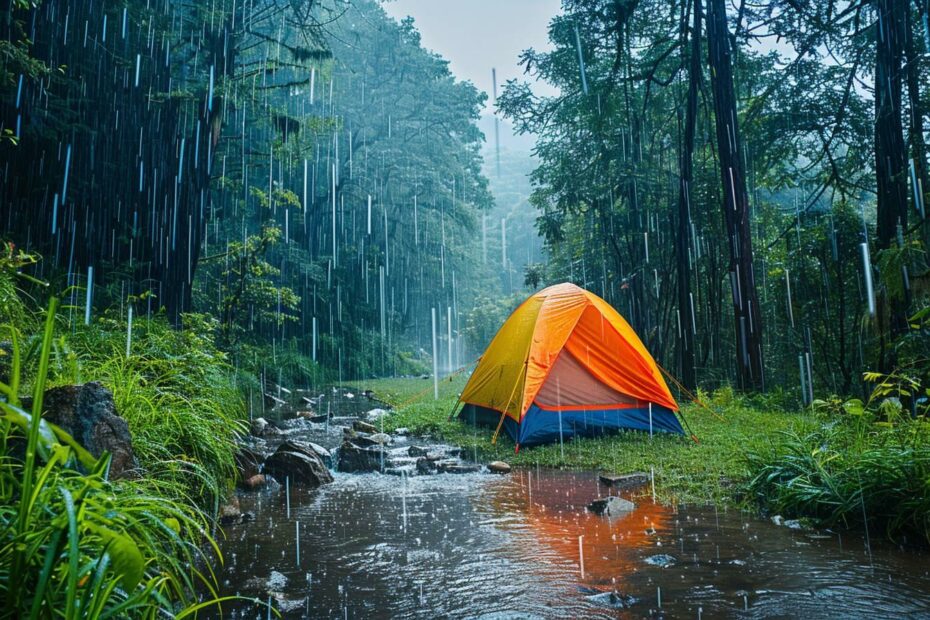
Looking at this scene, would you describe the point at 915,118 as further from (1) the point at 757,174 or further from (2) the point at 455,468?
(2) the point at 455,468

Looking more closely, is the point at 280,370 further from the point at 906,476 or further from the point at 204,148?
the point at 906,476

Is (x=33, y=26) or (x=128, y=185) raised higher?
(x=33, y=26)

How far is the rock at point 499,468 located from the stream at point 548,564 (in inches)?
53.7

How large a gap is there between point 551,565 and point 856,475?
2.39m

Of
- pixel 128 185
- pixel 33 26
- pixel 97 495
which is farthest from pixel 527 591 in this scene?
pixel 128 185

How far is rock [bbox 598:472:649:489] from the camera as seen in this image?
555 cm

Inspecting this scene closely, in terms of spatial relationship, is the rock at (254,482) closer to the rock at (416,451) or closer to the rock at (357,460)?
the rock at (357,460)

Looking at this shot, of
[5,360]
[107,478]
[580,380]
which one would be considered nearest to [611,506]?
[580,380]

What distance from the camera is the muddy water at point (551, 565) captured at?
2896 mm

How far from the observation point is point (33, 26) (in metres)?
8.72

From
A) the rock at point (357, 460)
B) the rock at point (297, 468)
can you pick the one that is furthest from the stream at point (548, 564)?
the rock at point (357, 460)

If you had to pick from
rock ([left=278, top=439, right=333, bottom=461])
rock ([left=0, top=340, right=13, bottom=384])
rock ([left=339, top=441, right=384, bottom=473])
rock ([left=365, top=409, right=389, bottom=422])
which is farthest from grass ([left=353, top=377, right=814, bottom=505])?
rock ([left=0, top=340, right=13, bottom=384])

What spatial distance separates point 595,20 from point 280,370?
1468 cm

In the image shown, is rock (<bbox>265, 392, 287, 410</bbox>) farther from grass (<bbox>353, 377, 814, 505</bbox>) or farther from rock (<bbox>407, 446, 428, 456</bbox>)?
rock (<bbox>407, 446, 428, 456</bbox>)
